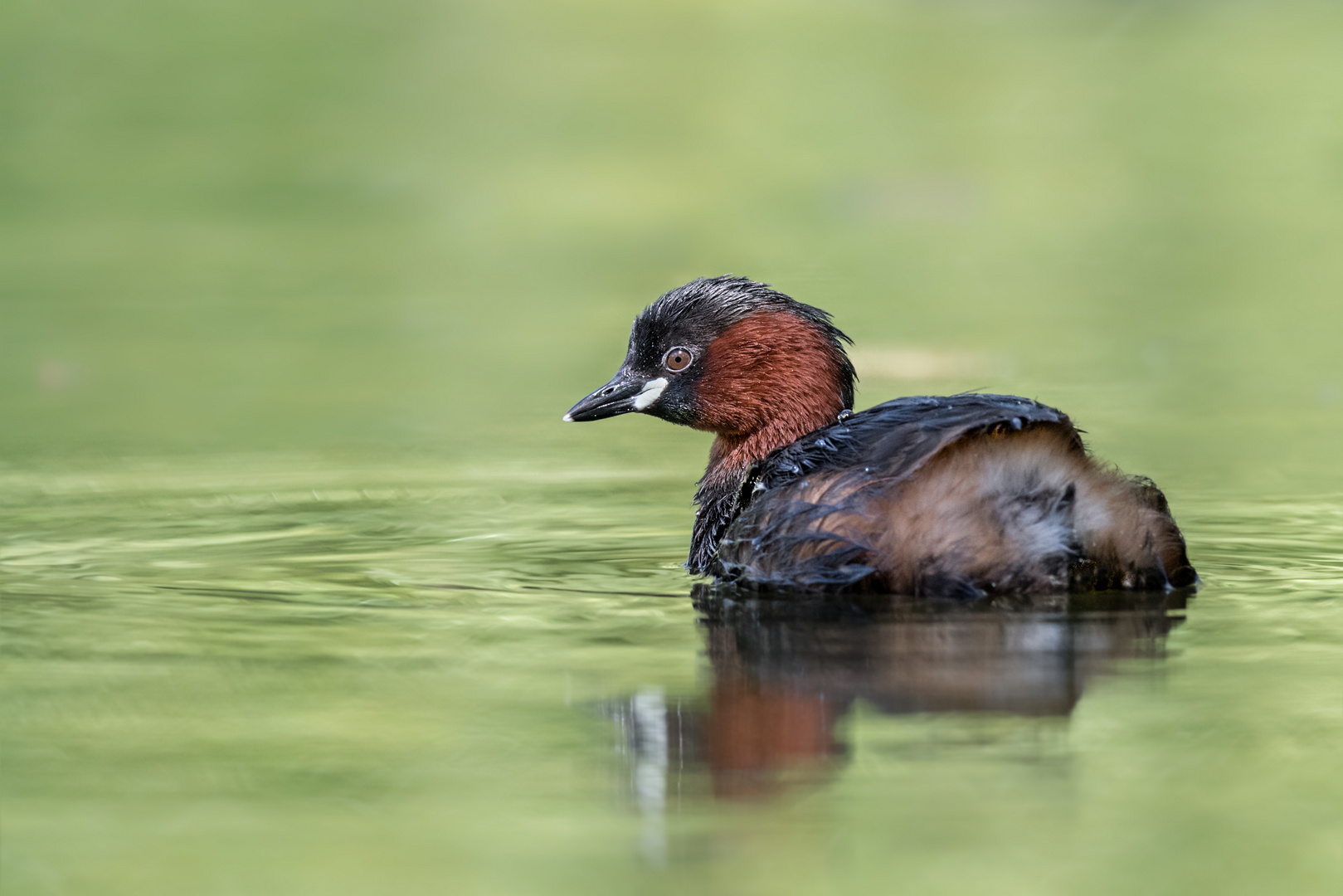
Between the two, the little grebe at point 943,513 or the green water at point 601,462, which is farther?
the little grebe at point 943,513

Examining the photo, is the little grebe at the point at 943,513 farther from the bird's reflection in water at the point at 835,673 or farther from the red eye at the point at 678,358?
the red eye at the point at 678,358

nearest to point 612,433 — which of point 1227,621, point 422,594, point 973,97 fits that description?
point 422,594

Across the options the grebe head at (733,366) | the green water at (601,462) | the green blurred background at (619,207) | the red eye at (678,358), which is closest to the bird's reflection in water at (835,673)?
the green water at (601,462)

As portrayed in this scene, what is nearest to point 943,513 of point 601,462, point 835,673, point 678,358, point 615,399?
point 835,673

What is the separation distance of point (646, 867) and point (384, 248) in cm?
1528

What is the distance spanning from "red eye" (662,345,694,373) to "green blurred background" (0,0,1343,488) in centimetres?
259

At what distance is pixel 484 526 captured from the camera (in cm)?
749

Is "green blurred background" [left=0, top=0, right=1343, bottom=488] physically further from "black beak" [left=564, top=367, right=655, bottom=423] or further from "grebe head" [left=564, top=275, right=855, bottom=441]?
"black beak" [left=564, top=367, right=655, bottom=423]

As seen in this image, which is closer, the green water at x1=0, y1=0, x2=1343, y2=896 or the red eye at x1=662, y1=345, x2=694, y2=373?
the green water at x1=0, y1=0, x2=1343, y2=896

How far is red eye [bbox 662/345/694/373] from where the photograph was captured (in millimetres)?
6984

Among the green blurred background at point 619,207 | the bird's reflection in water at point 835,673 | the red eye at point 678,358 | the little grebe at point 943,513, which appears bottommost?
the bird's reflection in water at point 835,673

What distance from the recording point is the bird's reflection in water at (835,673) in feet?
14.1

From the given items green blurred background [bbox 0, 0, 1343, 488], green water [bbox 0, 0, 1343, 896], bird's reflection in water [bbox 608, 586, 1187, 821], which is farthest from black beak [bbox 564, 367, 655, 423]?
green blurred background [bbox 0, 0, 1343, 488]

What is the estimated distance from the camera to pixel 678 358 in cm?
700
